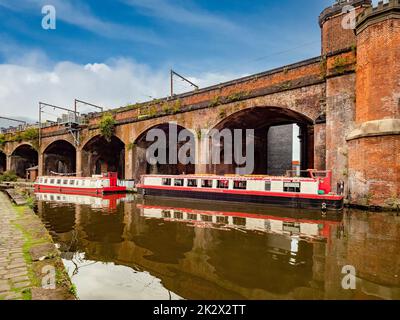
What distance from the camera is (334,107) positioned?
42.5 ft

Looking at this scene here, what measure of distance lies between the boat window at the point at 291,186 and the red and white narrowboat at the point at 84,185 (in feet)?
41.5

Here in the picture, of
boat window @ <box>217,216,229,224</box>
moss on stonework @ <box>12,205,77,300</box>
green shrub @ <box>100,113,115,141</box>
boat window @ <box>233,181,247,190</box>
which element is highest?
green shrub @ <box>100,113,115,141</box>

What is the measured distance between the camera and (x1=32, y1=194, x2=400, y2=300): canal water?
395cm

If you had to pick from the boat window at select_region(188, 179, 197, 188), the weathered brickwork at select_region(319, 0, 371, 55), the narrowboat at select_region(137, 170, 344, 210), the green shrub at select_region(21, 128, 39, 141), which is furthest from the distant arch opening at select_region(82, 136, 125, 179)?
the weathered brickwork at select_region(319, 0, 371, 55)

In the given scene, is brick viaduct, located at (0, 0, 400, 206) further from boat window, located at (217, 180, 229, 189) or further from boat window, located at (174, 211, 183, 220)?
boat window, located at (174, 211, 183, 220)

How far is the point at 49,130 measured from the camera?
2970 centimetres

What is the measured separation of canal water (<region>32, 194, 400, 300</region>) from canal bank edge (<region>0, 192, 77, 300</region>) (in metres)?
0.52

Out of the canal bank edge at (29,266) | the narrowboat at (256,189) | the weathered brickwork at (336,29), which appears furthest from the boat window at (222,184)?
the weathered brickwork at (336,29)

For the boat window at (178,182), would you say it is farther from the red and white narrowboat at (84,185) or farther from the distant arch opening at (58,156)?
the distant arch opening at (58,156)

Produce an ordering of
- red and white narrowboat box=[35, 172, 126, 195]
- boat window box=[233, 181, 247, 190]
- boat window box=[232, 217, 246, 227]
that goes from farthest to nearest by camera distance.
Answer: red and white narrowboat box=[35, 172, 126, 195], boat window box=[233, 181, 247, 190], boat window box=[232, 217, 246, 227]

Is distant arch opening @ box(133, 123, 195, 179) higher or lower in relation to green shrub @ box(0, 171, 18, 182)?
higher

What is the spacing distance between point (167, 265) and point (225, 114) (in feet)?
43.3

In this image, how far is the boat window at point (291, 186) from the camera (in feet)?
42.3

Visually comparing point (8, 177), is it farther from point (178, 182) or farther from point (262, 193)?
point (262, 193)
